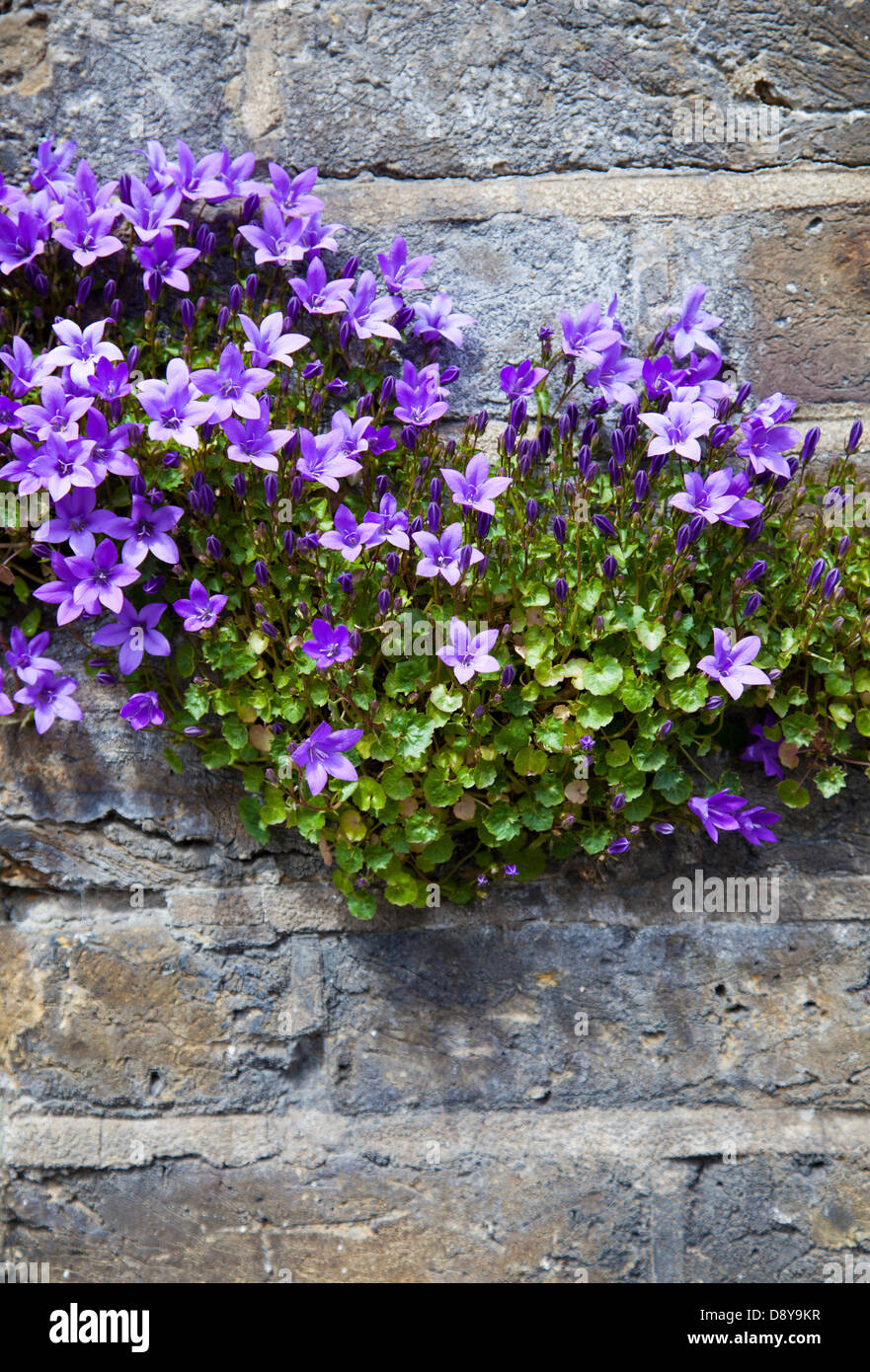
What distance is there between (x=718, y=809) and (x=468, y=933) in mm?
648

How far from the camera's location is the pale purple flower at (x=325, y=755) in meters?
1.87

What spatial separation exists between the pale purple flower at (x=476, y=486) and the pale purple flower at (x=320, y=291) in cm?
52

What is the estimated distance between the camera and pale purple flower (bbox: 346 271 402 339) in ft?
7.03

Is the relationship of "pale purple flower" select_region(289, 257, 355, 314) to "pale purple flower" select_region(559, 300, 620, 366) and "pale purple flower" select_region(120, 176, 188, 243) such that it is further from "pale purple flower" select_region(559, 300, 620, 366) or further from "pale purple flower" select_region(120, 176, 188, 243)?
"pale purple flower" select_region(559, 300, 620, 366)

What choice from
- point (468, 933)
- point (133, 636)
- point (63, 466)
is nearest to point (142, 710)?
point (133, 636)

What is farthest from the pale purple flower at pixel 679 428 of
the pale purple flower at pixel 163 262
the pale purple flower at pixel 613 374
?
the pale purple flower at pixel 163 262

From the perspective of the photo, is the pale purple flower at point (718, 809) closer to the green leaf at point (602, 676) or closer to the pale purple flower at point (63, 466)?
the green leaf at point (602, 676)

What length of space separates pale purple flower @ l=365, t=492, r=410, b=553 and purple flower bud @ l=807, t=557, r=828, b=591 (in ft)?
2.87

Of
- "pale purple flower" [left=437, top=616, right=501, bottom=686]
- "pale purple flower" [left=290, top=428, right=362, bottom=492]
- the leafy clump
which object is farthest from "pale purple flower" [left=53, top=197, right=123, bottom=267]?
"pale purple flower" [left=437, top=616, right=501, bottom=686]

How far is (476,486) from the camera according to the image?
199 centimetres

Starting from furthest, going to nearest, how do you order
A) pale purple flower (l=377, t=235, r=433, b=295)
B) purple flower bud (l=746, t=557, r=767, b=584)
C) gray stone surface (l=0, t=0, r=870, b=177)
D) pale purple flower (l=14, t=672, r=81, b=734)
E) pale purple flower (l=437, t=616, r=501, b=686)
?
gray stone surface (l=0, t=0, r=870, b=177)
pale purple flower (l=377, t=235, r=433, b=295)
pale purple flower (l=14, t=672, r=81, b=734)
purple flower bud (l=746, t=557, r=767, b=584)
pale purple flower (l=437, t=616, r=501, b=686)

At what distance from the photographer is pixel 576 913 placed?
219 centimetres

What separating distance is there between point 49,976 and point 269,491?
4.26 feet

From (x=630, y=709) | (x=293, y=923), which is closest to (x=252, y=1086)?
(x=293, y=923)
